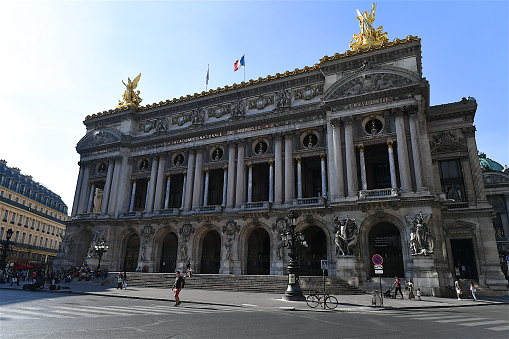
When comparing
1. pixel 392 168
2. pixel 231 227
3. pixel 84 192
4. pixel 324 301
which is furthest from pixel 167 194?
pixel 324 301

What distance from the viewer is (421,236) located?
2578 cm

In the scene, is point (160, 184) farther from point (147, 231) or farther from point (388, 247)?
point (388, 247)

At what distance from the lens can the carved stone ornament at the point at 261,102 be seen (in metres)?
37.7

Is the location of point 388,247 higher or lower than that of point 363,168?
lower

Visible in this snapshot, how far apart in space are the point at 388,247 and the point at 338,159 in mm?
8963

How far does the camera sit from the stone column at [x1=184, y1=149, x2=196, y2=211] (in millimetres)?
38344

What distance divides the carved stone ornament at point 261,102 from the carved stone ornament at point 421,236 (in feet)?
63.2

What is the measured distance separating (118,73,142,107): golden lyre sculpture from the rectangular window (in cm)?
3840

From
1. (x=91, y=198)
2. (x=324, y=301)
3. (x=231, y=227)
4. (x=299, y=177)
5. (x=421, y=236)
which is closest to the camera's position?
(x=324, y=301)

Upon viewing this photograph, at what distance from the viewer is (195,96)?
41.9m

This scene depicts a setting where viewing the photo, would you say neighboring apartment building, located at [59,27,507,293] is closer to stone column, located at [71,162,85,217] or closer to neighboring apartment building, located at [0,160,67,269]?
stone column, located at [71,162,85,217]

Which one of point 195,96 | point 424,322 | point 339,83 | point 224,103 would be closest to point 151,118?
point 195,96

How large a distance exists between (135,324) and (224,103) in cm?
3194

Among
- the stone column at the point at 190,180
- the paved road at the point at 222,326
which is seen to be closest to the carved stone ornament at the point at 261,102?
the stone column at the point at 190,180
